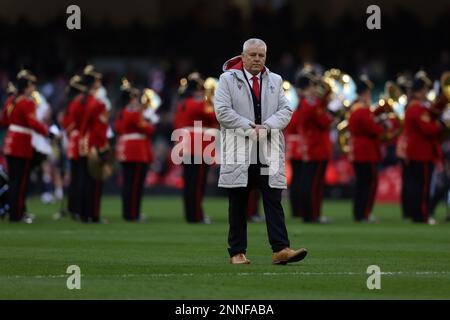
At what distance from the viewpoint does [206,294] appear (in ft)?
34.2

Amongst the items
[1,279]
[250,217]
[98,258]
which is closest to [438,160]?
[250,217]

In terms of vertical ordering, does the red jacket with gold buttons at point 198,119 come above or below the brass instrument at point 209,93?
below

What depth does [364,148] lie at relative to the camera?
22.1m

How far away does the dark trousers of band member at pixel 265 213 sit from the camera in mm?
12805

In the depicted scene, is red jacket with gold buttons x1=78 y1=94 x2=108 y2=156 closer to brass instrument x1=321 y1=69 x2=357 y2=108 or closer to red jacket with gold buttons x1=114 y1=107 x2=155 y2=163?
red jacket with gold buttons x1=114 y1=107 x2=155 y2=163

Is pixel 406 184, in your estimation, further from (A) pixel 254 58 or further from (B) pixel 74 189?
(A) pixel 254 58

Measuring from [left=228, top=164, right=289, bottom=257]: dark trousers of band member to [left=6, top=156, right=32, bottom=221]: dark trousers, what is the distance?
8.40m

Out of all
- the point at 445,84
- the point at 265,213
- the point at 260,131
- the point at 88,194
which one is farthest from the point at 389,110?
the point at 260,131

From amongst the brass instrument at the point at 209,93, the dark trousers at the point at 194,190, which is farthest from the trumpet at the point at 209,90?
the dark trousers at the point at 194,190

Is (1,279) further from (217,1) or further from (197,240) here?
(217,1)

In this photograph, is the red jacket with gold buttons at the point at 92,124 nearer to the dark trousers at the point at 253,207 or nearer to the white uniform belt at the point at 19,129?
the white uniform belt at the point at 19,129

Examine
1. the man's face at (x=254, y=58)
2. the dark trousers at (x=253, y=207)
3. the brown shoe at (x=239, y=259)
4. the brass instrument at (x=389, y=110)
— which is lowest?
the dark trousers at (x=253, y=207)

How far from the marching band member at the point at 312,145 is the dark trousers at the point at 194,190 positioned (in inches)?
64.9

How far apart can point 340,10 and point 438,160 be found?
15.4 metres
